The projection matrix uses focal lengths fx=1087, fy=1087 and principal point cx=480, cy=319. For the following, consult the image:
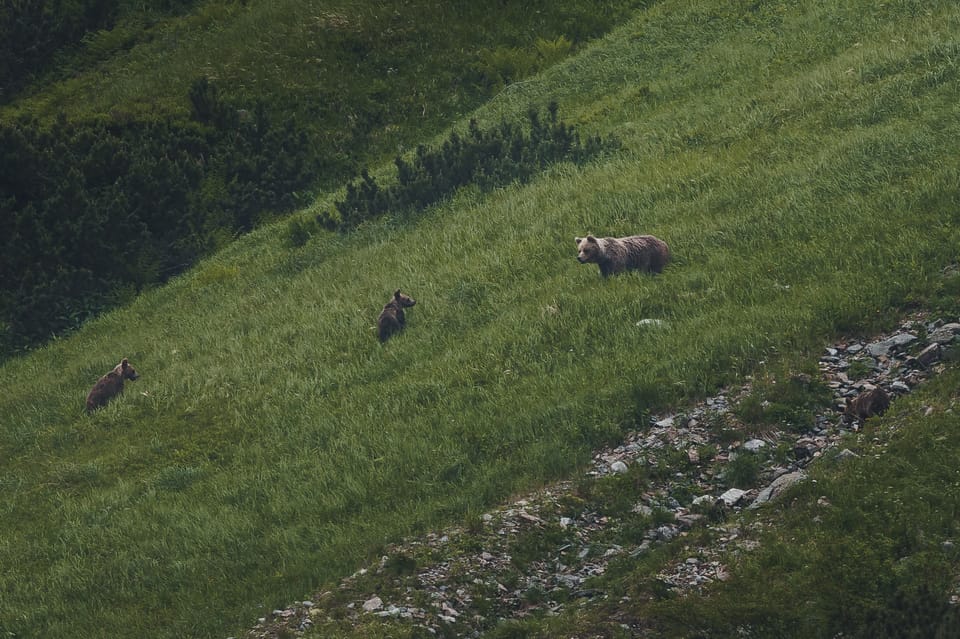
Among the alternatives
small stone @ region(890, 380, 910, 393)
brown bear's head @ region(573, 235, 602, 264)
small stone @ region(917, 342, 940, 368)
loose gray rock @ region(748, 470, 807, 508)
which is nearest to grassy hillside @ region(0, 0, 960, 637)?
brown bear's head @ region(573, 235, 602, 264)

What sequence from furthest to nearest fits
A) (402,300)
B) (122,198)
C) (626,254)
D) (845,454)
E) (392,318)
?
(122,198) → (402,300) → (392,318) → (626,254) → (845,454)

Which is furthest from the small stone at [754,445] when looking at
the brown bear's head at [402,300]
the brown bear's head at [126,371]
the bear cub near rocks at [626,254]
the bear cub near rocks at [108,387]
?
the brown bear's head at [126,371]

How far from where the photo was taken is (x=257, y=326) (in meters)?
18.4

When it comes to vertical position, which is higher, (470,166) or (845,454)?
(470,166)

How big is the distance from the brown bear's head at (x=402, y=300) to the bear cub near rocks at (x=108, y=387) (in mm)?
4622

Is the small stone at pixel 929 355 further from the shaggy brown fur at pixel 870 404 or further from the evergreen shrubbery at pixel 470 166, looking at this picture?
→ the evergreen shrubbery at pixel 470 166

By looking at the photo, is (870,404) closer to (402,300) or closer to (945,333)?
(945,333)

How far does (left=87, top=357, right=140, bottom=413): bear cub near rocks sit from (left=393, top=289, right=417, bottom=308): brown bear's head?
15.2 ft

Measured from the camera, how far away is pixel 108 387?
17.0 meters

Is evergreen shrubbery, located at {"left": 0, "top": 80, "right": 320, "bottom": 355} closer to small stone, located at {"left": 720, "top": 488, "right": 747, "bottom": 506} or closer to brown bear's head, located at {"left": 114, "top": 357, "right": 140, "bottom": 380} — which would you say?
brown bear's head, located at {"left": 114, "top": 357, "right": 140, "bottom": 380}

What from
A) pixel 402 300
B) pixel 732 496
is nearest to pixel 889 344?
pixel 732 496

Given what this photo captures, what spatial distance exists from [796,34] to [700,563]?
18674 millimetres

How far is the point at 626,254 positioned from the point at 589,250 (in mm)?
519

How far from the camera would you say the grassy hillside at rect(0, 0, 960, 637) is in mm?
11398
